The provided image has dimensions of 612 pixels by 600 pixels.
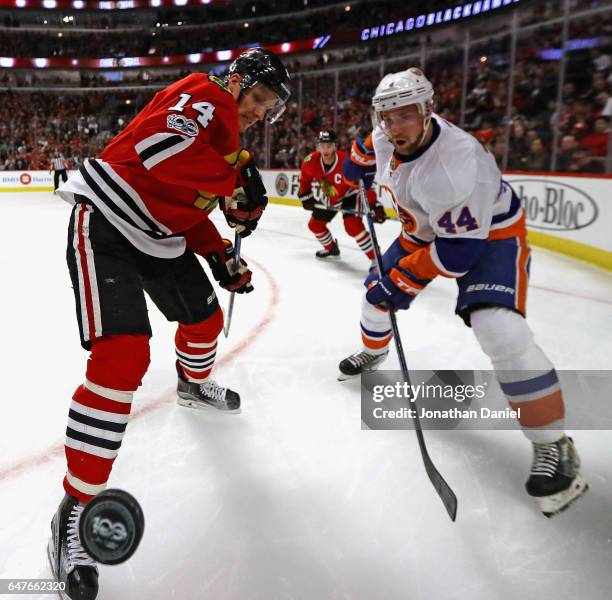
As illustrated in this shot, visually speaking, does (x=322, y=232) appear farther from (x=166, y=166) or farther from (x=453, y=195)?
(x=166, y=166)

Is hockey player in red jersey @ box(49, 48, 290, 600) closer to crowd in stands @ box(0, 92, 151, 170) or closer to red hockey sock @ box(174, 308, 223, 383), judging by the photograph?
red hockey sock @ box(174, 308, 223, 383)

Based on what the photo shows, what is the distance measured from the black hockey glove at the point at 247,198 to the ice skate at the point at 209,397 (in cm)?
61

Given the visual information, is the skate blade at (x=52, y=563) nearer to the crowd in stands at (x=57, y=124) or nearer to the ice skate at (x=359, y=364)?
the ice skate at (x=359, y=364)

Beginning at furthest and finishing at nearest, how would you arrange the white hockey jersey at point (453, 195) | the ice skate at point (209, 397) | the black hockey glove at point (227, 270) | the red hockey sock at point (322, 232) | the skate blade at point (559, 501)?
the red hockey sock at point (322, 232) < the ice skate at point (209, 397) < the black hockey glove at point (227, 270) < the white hockey jersey at point (453, 195) < the skate blade at point (559, 501)

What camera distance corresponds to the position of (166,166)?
4.17 ft

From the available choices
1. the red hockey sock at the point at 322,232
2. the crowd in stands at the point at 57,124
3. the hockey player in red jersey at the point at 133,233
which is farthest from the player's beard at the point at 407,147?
the crowd in stands at the point at 57,124

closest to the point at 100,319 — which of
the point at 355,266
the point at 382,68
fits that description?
the point at 355,266

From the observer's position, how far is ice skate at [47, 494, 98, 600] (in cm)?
112

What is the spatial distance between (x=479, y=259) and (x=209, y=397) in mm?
1052

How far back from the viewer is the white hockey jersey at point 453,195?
1505 millimetres

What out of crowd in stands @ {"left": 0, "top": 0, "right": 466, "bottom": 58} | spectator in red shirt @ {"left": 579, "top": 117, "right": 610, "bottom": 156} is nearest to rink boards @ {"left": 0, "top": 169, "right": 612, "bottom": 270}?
spectator in red shirt @ {"left": 579, "top": 117, "right": 610, "bottom": 156}

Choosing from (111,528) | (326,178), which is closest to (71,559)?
(111,528)

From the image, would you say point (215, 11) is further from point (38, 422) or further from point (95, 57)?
point (38, 422)

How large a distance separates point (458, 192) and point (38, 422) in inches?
62.0
